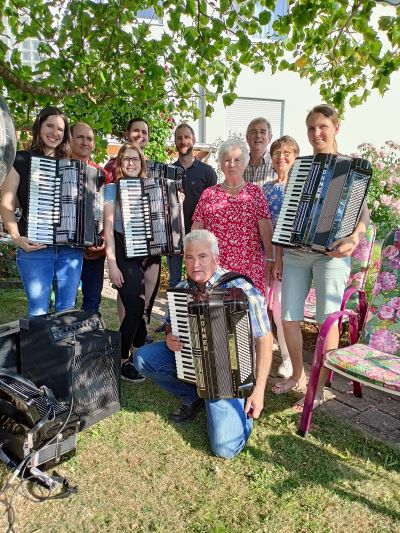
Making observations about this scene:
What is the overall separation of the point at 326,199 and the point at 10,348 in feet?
7.49

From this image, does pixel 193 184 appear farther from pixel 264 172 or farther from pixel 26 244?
pixel 26 244

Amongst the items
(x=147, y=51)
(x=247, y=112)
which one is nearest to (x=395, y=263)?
(x=147, y=51)

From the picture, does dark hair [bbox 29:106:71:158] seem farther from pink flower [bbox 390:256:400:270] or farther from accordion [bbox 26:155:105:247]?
pink flower [bbox 390:256:400:270]

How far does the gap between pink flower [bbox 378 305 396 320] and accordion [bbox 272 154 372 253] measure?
0.64 meters

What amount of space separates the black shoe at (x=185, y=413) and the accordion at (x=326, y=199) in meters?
1.28

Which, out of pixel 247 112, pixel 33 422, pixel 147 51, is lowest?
pixel 33 422

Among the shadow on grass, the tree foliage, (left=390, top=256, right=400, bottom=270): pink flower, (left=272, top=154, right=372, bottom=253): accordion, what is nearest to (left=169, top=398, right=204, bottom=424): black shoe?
the shadow on grass

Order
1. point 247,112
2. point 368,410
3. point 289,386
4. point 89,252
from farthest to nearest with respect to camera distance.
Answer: point 247,112
point 89,252
point 289,386
point 368,410

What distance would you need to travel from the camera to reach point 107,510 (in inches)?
92.0

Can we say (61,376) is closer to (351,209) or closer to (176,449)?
(176,449)

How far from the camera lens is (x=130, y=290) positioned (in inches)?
144

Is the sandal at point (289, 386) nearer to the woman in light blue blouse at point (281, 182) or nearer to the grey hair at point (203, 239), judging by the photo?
the woman in light blue blouse at point (281, 182)

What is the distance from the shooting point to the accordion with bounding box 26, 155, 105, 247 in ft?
10.7

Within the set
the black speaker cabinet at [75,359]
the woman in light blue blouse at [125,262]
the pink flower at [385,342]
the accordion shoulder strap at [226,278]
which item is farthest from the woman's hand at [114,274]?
the pink flower at [385,342]
